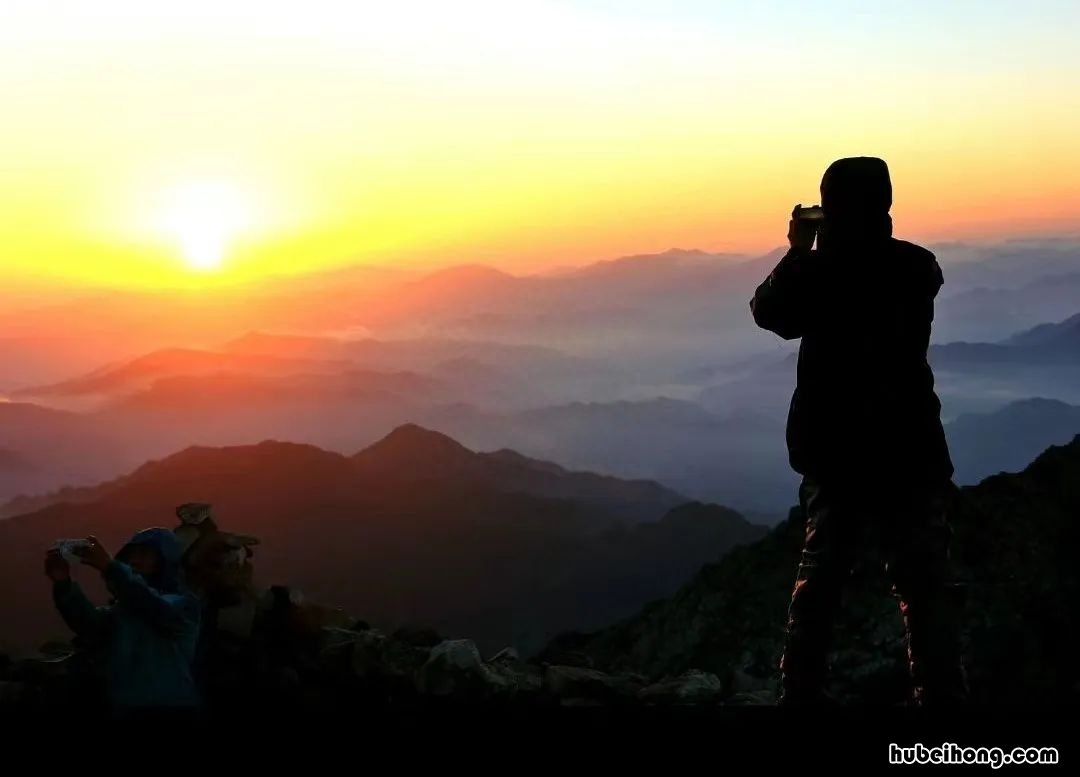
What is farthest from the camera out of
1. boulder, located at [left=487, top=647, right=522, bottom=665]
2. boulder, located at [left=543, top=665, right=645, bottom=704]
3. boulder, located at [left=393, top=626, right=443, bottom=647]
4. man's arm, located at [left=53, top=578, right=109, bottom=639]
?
boulder, located at [left=393, top=626, right=443, bottom=647]

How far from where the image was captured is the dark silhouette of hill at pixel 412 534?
9538cm

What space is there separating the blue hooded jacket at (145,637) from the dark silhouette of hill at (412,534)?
8295 cm

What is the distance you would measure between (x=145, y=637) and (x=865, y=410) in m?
4.19

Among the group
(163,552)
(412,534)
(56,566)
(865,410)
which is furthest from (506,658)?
(412,534)

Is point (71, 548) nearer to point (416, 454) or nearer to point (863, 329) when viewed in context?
point (863, 329)

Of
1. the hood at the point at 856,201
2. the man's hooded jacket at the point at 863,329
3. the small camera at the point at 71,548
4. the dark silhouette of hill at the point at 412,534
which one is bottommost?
the dark silhouette of hill at the point at 412,534

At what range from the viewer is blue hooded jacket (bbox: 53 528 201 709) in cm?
532

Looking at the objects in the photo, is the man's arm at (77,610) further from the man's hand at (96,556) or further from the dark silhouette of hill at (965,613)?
the dark silhouette of hill at (965,613)

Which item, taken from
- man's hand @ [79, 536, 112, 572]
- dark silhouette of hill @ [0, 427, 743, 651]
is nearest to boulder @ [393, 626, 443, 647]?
man's hand @ [79, 536, 112, 572]

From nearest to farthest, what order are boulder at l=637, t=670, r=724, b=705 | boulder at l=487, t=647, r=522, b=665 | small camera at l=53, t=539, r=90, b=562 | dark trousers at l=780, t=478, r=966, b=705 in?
dark trousers at l=780, t=478, r=966, b=705, small camera at l=53, t=539, r=90, b=562, boulder at l=637, t=670, r=724, b=705, boulder at l=487, t=647, r=522, b=665

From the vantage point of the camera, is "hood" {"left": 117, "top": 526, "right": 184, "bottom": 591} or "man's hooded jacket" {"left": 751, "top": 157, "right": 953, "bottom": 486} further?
"hood" {"left": 117, "top": 526, "right": 184, "bottom": 591}

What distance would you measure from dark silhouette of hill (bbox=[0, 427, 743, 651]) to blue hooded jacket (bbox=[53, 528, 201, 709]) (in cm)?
8295

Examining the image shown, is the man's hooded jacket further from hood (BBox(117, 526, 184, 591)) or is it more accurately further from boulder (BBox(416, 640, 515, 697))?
hood (BBox(117, 526, 184, 591))

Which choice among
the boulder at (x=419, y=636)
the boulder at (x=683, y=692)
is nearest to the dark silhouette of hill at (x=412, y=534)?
the boulder at (x=419, y=636)
